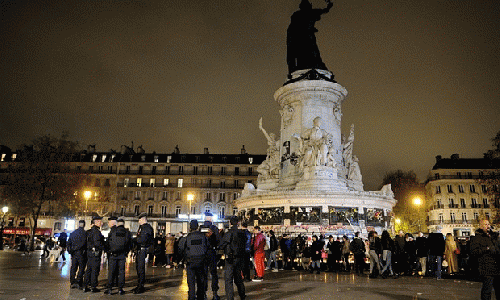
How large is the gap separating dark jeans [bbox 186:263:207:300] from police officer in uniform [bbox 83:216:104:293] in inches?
128

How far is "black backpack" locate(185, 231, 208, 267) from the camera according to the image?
8609 millimetres

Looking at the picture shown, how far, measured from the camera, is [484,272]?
27.1 ft

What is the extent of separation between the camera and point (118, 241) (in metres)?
10.4

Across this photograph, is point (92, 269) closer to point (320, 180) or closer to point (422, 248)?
point (422, 248)

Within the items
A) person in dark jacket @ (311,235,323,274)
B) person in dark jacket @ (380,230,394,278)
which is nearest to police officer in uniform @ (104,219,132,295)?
person in dark jacket @ (311,235,323,274)

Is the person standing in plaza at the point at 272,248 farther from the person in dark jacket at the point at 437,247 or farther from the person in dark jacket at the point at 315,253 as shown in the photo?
the person in dark jacket at the point at 437,247

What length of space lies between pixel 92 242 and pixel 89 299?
2148 mm

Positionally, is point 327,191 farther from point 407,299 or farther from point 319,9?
point 319,9

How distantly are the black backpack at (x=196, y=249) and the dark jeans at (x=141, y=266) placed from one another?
232cm

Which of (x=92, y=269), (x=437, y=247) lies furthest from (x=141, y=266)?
(x=437, y=247)

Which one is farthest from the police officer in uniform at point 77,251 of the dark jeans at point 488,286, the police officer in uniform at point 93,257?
the dark jeans at point 488,286

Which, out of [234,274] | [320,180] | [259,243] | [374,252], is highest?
[320,180]

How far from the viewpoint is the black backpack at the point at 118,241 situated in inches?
409

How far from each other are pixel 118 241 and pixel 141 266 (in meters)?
0.89
